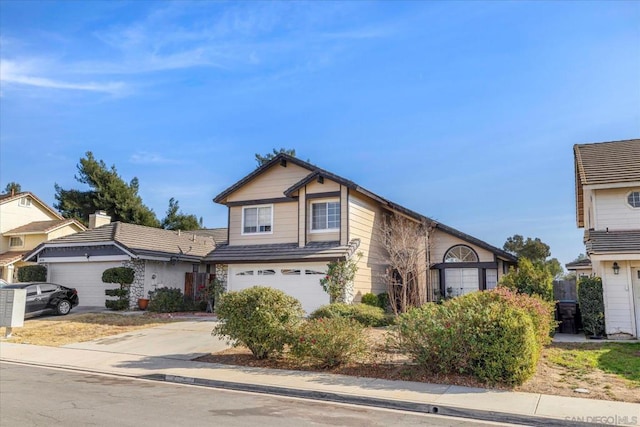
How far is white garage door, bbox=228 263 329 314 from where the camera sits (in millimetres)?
21136

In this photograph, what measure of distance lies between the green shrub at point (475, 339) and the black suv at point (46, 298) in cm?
1716

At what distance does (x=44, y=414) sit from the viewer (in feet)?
24.6

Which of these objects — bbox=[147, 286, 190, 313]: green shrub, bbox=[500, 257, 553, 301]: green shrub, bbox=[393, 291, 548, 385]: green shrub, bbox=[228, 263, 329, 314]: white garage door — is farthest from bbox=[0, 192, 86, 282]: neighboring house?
bbox=[393, 291, 548, 385]: green shrub

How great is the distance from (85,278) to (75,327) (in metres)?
7.87

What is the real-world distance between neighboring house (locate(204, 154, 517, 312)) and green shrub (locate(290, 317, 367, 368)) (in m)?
8.67

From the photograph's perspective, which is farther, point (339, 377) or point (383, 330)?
point (383, 330)

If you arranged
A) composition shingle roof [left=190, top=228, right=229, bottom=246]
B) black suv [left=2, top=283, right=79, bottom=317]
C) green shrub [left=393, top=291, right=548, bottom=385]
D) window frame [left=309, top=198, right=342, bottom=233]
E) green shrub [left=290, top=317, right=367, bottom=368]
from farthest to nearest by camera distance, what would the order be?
composition shingle roof [left=190, top=228, right=229, bottom=246] < window frame [left=309, top=198, right=342, bottom=233] < black suv [left=2, top=283, right=79, bottom=317] < green shrub [left=290, top=317, right=367, bottom=368] < green shrub [left=393, top=291, right=548, bottom=385]

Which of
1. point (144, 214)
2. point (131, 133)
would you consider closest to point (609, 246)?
point (131, 133)

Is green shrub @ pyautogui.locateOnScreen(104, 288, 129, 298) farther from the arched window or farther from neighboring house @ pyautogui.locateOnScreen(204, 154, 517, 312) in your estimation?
the arched window

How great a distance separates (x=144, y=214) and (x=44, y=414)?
129 ft

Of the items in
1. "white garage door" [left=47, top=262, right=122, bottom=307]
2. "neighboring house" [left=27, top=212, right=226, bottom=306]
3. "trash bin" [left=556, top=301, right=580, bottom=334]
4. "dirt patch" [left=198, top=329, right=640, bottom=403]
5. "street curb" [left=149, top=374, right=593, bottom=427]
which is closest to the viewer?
"street curb" [left=149, top=374, right=593, bottom=427]

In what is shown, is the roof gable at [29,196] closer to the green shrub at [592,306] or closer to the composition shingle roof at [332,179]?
the composition shingle roof at [332,179]

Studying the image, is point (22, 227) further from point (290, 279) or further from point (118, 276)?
point (290, 279)

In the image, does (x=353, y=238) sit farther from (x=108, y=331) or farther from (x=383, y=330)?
(x=108, y=331)
